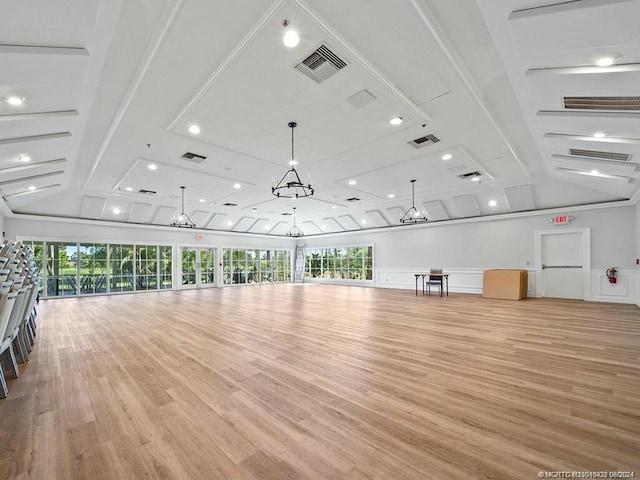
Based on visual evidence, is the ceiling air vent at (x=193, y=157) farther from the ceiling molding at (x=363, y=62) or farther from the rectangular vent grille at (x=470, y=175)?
the rectangular vent grille at (x=470, y=175)

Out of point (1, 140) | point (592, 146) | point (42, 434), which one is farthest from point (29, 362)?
point (592, 146)

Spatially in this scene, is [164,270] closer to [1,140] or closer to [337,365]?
[1,140]

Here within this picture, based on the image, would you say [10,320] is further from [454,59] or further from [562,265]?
[562,265]

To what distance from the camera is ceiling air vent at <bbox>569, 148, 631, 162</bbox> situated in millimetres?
5082

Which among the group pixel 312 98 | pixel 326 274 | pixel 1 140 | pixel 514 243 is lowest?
pixel 326 274

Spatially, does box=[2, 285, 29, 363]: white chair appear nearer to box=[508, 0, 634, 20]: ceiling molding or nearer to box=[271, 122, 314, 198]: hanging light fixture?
box=[271, 122, 314, 198]: hanging light fixture

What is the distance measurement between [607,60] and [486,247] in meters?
8.63

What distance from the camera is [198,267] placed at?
13305 millimetres

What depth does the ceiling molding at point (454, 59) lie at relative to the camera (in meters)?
2.62

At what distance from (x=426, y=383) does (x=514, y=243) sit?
9.31 m

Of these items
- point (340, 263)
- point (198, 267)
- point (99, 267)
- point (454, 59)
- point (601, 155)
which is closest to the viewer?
point (454, 59)

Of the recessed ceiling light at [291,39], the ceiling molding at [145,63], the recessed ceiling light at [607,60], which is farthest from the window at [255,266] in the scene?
the recessed ceiling light at [607,60]

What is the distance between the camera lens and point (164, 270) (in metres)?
12.3

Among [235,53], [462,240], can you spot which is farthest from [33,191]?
[462,240]
